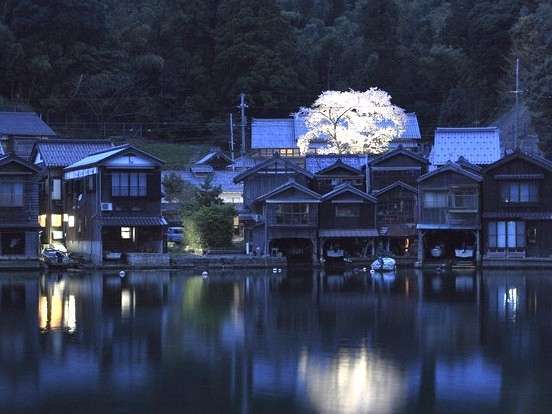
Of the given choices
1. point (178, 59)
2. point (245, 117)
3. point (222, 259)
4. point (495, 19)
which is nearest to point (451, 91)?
point (495, 19)

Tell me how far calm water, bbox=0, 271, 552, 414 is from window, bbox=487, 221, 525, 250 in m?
9.64

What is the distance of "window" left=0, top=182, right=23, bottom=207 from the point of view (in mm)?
44281

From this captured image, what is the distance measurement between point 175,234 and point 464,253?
620 inches

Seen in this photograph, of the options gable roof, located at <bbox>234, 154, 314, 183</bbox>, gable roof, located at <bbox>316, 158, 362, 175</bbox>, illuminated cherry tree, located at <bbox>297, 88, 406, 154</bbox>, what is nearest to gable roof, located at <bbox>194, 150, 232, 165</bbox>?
illuminated cherry tree, located at <bbox>297, 88, 406, 154</bbox>

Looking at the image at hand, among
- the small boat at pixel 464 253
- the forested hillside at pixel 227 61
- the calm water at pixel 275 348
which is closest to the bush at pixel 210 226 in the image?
the small boat at pixel 464 253

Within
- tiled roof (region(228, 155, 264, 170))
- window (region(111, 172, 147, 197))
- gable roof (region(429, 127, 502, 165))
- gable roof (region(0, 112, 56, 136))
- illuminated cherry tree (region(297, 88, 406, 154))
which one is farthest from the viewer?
illuminated cherry tree (region(297, 88, 406, 154))

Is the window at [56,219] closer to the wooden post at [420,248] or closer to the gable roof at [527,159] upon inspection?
the wooden post at [420,248]

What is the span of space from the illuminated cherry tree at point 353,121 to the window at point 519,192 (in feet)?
62.0

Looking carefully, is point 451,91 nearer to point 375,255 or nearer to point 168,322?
point 375,255

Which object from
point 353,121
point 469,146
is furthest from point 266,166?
point 353,121

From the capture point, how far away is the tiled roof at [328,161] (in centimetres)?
5503

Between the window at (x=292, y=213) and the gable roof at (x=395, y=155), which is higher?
the gable roof at (x=395, y=155)

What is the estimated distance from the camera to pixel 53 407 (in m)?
16.2

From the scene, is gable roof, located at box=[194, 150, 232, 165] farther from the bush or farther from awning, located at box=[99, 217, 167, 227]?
awning, located at box=[99, 217, 167, 227]
